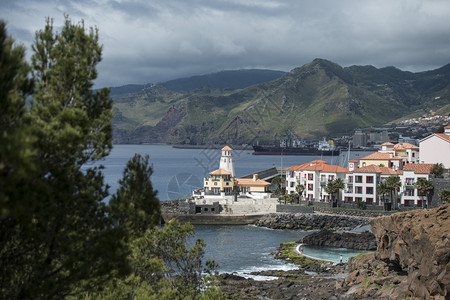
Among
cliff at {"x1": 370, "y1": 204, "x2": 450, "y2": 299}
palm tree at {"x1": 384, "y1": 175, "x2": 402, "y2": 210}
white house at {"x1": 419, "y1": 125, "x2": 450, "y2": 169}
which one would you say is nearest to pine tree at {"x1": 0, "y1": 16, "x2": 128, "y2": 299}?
cliff at {"x1": 370, "y1": 204, "x2": 450, "y2": 299}

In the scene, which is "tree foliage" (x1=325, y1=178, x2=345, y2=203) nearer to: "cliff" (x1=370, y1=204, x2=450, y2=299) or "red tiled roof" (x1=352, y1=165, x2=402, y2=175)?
"red tiled roof" (x1=352, y1=165, x2=402, y2=175)

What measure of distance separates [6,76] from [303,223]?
69080 millimetres

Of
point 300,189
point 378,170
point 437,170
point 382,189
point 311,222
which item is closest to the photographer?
point 437,170

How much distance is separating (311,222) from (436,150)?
24871 millimetres

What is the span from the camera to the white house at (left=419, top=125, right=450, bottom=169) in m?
79.1

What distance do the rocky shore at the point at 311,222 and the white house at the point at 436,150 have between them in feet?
58.6

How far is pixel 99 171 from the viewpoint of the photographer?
11914 millimetres

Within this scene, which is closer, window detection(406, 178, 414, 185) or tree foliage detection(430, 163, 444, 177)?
tree foliage detection(430, 163, 444, 177)

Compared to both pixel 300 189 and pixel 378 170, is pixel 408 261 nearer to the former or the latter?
pixel 378 170

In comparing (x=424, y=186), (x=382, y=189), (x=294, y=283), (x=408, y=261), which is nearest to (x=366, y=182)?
(x=382, y=189)

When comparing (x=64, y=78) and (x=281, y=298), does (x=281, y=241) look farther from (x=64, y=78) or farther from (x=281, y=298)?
(x=64, y=78)

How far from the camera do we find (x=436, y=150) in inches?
3164

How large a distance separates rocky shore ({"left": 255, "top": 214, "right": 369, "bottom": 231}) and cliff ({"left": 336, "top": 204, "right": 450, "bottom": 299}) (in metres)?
32.7

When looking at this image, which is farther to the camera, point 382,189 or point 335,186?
point 335,186
